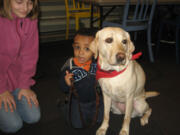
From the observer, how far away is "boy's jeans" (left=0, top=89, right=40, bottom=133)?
1644 mm

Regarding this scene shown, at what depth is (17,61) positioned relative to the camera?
73.9 inches

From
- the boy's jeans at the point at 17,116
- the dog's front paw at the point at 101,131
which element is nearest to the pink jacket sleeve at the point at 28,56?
the boy's jeans at the point at 17,116

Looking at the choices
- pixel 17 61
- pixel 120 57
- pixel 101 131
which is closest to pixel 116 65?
pixel 120 57

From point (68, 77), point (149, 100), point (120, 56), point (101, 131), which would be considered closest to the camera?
point (120, 56)

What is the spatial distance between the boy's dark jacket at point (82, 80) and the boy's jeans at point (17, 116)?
1.39 ft

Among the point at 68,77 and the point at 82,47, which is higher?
the point at 82,47

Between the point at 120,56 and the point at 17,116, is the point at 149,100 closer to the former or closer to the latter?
the point at 120,56

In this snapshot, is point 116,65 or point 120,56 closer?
point 120,56

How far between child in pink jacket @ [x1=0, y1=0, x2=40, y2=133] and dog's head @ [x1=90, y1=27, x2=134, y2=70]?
2.40ft

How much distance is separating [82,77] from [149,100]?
3.66 ft

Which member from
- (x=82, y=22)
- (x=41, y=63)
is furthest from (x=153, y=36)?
(x=41, y=63)

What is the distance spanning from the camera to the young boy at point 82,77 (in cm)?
167

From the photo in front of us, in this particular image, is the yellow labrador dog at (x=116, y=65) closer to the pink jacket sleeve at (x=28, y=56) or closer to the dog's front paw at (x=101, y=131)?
the dog's front paw at (x=101, y=131)

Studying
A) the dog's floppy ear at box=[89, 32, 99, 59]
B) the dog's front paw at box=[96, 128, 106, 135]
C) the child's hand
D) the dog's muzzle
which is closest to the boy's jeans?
the child's hand
